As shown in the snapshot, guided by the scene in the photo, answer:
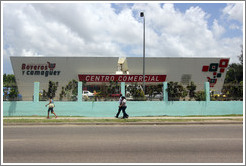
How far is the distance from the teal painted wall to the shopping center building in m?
14.5

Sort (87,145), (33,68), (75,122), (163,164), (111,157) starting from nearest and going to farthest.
Result: (163,164)
(111,157)
(87,145)
(75,122)
(33,68)

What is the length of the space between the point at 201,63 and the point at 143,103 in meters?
19.0

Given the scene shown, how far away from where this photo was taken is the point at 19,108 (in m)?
14.5

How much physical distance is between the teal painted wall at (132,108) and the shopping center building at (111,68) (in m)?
14.5

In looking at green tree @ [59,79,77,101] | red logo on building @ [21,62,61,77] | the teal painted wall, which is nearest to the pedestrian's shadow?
the teal painted wall

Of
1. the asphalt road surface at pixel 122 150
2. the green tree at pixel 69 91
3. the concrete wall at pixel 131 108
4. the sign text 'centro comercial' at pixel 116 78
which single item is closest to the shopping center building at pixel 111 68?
A: the sign text 'centro comercial' at pixel 116 78

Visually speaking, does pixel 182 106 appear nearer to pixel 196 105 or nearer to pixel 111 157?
pixel 196 105

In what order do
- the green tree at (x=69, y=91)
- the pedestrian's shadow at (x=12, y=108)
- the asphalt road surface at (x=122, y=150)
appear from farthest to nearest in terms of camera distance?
the green tree at (x=69, y=91) → the pedestrian's shadow at (x=12, y=108) → the asphalt road surface at (x=122, y=150)

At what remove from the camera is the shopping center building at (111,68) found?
29.7m

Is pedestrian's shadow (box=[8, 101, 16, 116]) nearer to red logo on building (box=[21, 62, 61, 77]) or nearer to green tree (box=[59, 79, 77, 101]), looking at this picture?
green tree (box=[59, 79, 77, 101])

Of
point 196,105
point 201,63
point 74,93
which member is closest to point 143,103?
point 196,105

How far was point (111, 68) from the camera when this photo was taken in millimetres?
30188

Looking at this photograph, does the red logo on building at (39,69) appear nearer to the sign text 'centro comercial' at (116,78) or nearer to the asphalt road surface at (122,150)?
the sign text 'centro comercial' at (116,78)

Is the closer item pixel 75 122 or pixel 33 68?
pixel 75 122
